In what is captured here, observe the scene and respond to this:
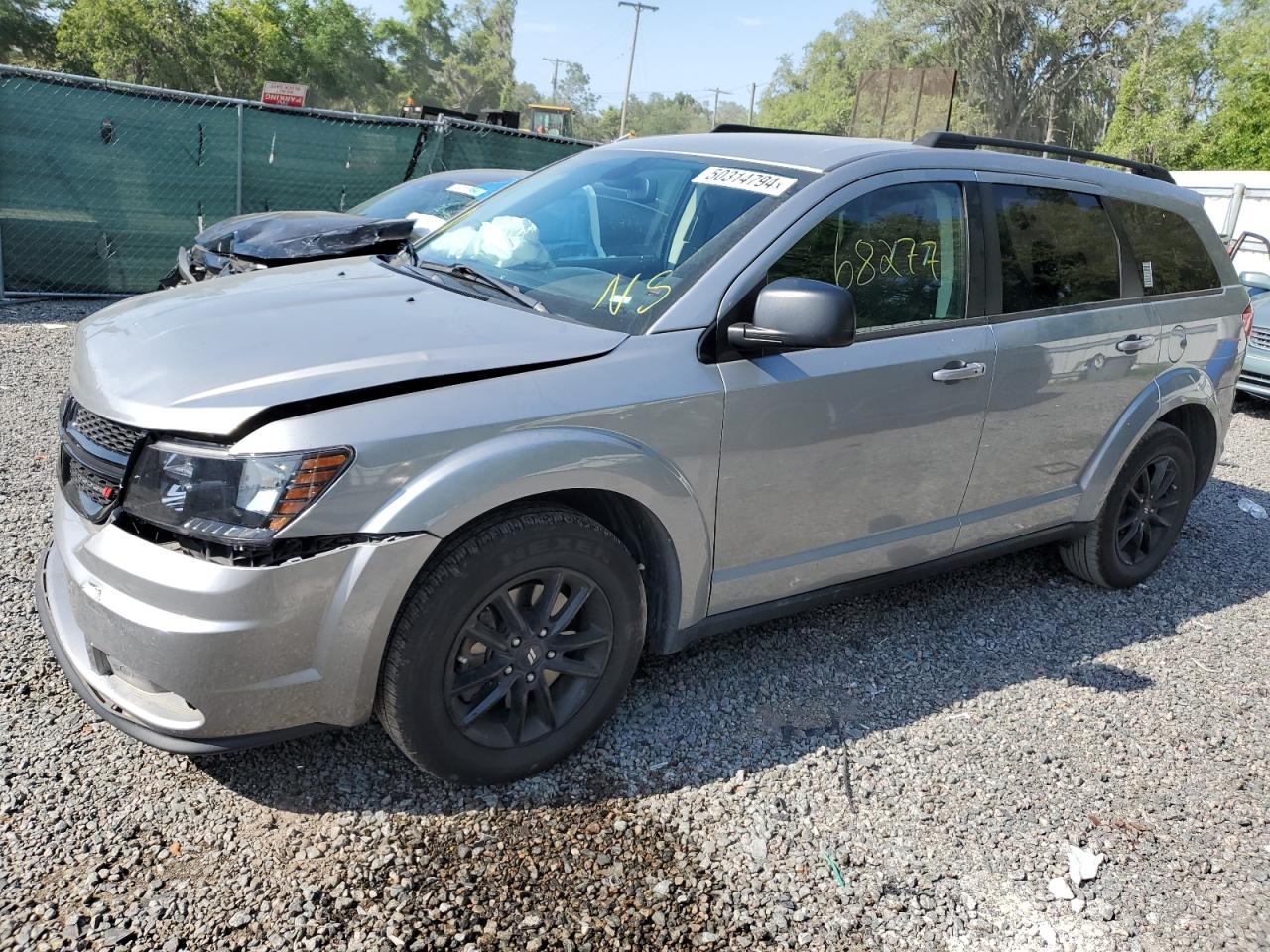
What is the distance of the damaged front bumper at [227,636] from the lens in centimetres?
233

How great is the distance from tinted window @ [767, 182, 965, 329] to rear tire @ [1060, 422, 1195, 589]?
58.9 inches

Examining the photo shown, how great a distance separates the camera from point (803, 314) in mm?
2826

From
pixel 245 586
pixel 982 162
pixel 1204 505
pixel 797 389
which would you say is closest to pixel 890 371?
pixel 797 389

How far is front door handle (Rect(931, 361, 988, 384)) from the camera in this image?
347cm

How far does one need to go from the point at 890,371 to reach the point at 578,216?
123cm

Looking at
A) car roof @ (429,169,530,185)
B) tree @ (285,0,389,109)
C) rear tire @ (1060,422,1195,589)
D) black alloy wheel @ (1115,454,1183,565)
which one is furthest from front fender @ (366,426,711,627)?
tree @ (285,0,389,109)

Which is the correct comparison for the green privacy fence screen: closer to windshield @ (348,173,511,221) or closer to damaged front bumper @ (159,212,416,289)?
windshield @ (348,173,511,221)

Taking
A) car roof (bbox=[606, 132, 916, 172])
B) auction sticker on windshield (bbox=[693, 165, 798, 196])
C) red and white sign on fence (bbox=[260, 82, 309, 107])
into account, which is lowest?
auction sticker on windshield (bbox=[693, 165, 798, 196])

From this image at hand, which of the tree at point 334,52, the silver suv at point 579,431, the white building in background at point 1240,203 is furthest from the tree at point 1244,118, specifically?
the tree at point 334,52

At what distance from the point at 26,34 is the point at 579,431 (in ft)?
175

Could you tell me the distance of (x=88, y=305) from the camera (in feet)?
31.9

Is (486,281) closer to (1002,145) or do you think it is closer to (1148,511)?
(1002,145)

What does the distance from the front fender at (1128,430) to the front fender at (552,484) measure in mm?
2079

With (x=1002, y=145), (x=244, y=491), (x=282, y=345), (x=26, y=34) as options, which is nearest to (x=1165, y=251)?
(x=1002, y=145)
